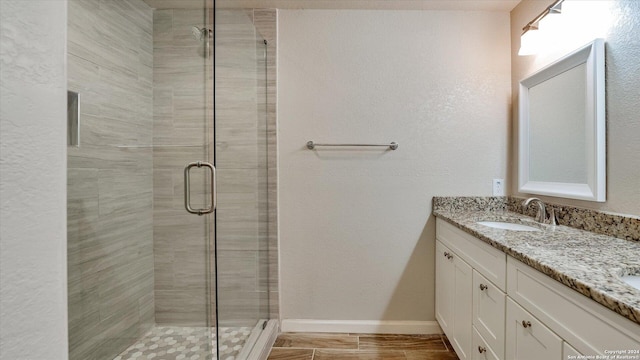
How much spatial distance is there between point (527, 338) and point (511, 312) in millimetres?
117

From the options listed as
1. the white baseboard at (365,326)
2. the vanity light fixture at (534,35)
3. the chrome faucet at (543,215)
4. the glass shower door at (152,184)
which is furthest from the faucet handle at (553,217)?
the glass shower door at (152,184)

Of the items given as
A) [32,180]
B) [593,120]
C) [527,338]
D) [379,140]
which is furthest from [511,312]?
[32,180]

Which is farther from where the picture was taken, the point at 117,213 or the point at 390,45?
the point at 390,45

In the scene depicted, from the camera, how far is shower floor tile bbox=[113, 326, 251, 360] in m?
1.53

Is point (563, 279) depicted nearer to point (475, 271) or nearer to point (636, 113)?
point (475, 271)

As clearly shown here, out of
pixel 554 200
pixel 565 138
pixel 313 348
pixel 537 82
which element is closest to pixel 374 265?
pixel 313 348

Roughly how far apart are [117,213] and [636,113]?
232 centimetres

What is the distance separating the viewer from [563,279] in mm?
852

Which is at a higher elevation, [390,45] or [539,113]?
[390,45]

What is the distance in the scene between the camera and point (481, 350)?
1398 millimetres

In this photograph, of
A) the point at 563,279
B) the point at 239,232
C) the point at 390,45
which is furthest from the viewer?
the point at 390,45

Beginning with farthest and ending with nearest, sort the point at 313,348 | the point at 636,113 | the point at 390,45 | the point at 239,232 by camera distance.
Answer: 1. the point at 390,45
2. the point at 313,348
3. the point at 239,232
4. the point at 636,113

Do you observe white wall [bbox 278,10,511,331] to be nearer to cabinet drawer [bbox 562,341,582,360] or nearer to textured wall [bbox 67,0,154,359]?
textured wall [bbox 67,0,154,359]

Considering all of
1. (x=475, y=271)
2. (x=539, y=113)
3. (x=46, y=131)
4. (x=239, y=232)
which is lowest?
(x=475, y=271)
